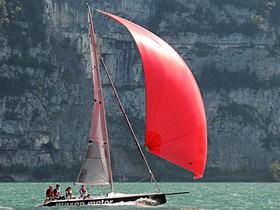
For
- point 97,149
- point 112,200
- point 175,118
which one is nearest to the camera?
point 175,118

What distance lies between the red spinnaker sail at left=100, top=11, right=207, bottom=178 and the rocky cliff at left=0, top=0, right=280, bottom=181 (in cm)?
8756

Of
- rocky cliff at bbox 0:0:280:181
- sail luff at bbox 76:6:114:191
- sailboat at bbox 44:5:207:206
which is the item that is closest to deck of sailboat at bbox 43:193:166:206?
sail luff at bbox 76:6:114:191

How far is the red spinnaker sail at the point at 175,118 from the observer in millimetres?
42531

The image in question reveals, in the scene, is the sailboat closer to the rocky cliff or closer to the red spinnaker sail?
the red spinnaker sail

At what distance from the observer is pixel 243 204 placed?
56812mm

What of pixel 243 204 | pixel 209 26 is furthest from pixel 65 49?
pixel 243 204

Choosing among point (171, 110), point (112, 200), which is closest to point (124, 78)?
point (112, 200)

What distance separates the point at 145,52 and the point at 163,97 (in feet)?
7.50

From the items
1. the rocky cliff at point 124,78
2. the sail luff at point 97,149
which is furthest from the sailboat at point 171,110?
the rocky cliff at point 124,78

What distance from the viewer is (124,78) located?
14075 centimetres

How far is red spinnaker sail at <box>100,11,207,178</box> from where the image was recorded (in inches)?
1674

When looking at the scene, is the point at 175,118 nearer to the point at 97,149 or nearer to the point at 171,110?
the point at 171,110

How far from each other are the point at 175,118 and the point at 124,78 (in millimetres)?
98307

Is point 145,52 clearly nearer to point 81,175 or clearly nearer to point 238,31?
point 81,175
